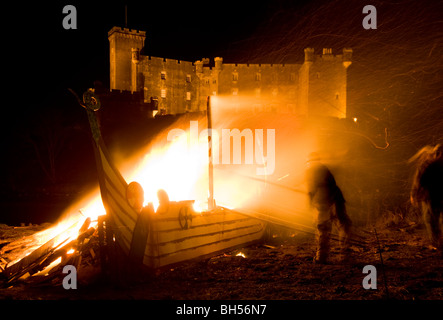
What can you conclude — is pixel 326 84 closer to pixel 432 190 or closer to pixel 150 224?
pixel 432 190

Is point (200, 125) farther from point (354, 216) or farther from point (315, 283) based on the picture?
point (315, 283)

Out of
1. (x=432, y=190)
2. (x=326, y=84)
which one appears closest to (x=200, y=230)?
(x=432, y=190)

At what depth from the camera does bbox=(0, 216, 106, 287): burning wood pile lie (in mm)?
6156

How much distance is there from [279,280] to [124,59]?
49.6 m

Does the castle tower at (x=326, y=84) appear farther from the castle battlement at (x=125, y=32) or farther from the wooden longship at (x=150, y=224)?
the wooden longship at (x=150, y=224)

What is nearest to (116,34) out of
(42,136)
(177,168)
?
(42,136)

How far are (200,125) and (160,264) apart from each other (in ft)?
106

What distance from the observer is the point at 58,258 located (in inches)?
272

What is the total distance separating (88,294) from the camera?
5.43m

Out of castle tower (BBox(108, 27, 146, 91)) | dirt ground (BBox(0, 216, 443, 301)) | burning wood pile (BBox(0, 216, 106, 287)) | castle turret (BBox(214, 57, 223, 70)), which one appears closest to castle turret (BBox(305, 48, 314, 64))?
castle turret (BBox(214, 57, 223, 70))

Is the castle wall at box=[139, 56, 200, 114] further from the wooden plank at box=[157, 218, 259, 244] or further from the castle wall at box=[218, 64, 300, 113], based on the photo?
the wooden plank at box=[157, 218, 259, 244]

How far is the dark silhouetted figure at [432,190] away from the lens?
6719 millimetres

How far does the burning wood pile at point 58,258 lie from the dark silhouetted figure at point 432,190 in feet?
21.6

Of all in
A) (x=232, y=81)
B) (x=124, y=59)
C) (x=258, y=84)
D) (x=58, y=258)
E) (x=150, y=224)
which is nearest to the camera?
(x=150, y=224)
